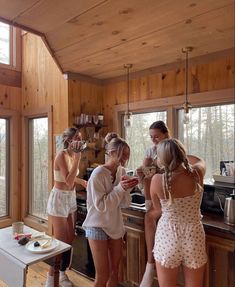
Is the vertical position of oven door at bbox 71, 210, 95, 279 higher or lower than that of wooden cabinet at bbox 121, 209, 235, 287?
lower

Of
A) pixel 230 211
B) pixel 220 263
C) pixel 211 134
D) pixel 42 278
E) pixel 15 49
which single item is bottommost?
pixel 42 278

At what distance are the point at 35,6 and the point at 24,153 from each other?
2.52 m

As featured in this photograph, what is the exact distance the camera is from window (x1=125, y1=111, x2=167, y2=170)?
325cm

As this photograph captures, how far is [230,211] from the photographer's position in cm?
197

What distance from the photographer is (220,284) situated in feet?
6.37

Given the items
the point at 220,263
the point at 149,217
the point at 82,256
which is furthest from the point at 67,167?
the point at 220,263

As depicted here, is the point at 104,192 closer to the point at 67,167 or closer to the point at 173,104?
the point at 67,167

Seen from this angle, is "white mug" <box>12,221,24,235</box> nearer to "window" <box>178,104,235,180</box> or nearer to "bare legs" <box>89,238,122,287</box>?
"bare legs" <box>89,238,122,287</box>

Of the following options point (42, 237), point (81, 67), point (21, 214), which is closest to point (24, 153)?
point (21, 214)

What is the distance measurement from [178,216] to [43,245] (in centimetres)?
106

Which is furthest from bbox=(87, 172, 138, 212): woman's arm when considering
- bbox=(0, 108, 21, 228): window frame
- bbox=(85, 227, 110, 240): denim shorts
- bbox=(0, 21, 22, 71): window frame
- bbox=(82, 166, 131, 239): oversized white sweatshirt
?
bbox=(0, 21, 22, 71): window frame

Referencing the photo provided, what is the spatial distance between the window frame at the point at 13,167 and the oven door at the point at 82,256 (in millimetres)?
1541

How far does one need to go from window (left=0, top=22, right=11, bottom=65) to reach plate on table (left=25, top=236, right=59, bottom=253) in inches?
114

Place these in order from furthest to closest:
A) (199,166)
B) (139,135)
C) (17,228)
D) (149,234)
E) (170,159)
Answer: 1. (139,135)
2. (17,228)
3. (149,234)
4. (199,166)
5. (170,159)
